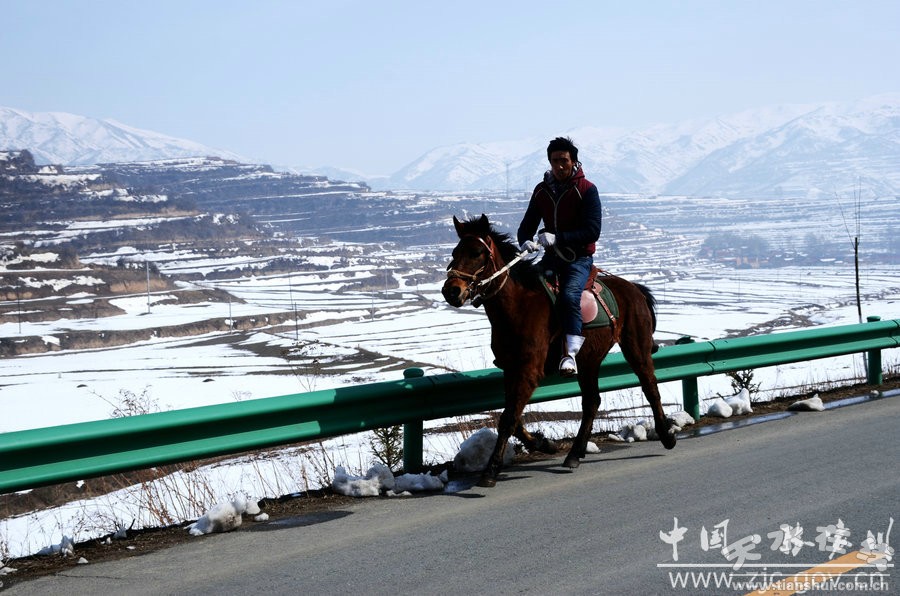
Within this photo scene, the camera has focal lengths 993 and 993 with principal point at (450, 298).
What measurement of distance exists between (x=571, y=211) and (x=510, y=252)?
0.65m

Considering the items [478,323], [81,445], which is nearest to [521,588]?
[81,445]

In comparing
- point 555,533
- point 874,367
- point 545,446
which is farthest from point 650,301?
point 874,367

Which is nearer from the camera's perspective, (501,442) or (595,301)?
(501,442)

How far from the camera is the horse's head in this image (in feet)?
22.8

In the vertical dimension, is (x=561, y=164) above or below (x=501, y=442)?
above

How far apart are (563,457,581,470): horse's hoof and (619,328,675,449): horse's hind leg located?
951 millimetres

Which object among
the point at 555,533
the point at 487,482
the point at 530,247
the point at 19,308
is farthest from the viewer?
the point at 19,308

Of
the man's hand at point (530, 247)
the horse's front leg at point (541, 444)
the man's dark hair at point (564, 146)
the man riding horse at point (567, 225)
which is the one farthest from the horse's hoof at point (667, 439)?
the man's dark hair at point (564, 146)

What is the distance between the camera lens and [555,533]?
5824 mm

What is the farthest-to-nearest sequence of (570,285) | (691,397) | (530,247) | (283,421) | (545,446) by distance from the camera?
(691,397) → (545,446) → (570,285) → (530,247) → (283,421)

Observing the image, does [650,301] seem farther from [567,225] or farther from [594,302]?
[567,225]

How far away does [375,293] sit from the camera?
155375 mm

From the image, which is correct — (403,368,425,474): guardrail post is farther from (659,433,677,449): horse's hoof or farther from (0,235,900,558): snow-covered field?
(659,433,677,449): horse's hoof

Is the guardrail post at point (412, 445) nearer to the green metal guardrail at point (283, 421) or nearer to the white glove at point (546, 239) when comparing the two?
the green metal guardrail at point (283, 421)
